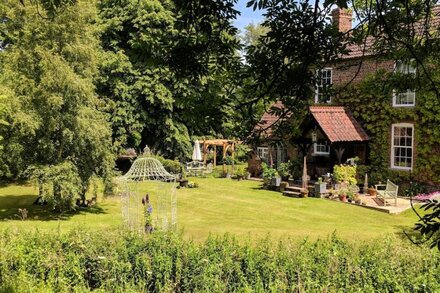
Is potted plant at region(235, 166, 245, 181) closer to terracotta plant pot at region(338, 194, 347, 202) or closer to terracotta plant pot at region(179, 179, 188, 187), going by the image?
terracotta plant pot at region(179, 179, 188, 187)

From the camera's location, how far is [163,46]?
3309mm

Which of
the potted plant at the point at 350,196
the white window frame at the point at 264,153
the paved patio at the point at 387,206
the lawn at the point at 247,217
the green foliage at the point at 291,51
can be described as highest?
the green foliage at the point at 291,51

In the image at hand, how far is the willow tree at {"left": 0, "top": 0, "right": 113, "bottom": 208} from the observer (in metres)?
14.4

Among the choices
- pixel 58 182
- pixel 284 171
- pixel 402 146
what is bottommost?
pixel 58 182

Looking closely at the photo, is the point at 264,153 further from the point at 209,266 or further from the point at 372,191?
the point at 209,266

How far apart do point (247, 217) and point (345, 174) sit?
20.9 feet

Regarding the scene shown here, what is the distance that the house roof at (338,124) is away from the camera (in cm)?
1998

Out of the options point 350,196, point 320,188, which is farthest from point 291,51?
point 320,188

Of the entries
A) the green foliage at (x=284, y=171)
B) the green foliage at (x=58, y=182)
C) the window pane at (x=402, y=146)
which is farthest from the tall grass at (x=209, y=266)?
the green foliage at (x=284, y=171)

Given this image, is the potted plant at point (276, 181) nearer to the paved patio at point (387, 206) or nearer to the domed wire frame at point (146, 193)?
the paved patio at point (387, 206)

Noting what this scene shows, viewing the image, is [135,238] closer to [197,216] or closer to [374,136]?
[197,216]

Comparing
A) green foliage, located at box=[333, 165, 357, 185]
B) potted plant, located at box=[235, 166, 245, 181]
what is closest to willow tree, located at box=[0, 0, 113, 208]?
green foliage, located at box=[333, 165, 357, 185]

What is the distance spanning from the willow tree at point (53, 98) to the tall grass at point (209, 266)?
7.60 m

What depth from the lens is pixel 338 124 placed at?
20.6 metres
